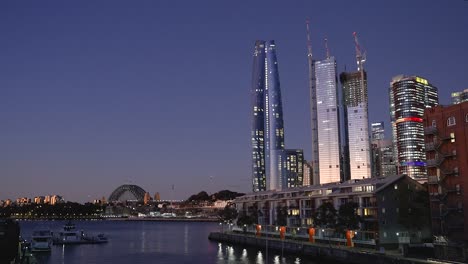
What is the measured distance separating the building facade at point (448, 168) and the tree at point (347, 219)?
9914 mm

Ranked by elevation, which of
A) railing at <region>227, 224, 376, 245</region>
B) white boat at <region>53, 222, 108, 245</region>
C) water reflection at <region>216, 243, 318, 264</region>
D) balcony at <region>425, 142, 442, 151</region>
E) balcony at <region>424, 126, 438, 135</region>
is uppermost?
balcony at <region>424, 126, 438, 135</region>

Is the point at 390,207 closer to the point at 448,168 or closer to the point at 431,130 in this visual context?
the point at 448,168

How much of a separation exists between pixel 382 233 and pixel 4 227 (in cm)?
4526

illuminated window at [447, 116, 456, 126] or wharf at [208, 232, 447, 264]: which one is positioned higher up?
illuminated window at [447, 116, 456, 126]

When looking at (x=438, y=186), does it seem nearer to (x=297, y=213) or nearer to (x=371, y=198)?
(x=371, y=198)

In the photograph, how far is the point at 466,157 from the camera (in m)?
57.9

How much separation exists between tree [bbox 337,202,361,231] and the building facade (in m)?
9.91

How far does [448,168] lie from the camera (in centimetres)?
6038

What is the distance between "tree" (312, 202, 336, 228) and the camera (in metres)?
72.9

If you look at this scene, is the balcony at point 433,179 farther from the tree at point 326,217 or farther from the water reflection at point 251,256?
the water reflection at point 251,256

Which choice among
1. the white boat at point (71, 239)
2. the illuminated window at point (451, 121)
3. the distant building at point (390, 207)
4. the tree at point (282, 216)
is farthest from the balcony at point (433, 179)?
the white boat at point (71, 239)

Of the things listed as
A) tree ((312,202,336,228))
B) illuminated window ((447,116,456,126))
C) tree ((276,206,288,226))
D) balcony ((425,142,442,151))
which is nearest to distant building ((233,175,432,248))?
tree ((312,202,336,228))

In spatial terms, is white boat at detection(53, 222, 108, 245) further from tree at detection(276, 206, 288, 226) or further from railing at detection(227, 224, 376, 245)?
tree at detection(276, 206, 288, 226)

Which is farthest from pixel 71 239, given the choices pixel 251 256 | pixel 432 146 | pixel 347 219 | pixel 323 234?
pixel 432 146
